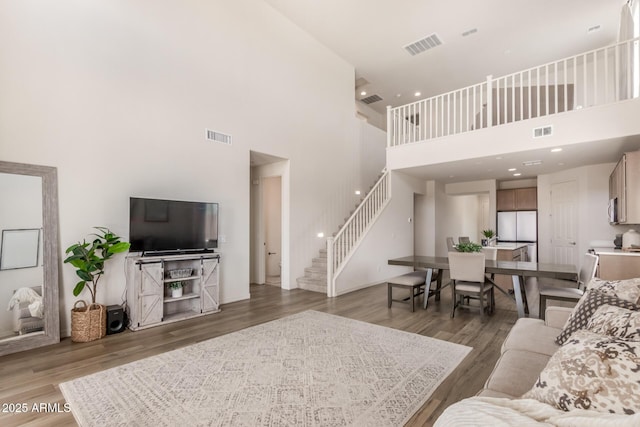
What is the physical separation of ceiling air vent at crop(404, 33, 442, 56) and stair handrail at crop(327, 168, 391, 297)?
3051mm

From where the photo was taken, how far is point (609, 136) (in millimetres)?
4625

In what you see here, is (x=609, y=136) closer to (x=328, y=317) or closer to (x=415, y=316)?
(x=415, y=316)

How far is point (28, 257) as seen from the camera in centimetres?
326

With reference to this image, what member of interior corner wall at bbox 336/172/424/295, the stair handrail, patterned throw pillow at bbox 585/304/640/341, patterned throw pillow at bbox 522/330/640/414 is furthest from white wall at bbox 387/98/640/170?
patterned throw pillow at bbox 522/330/640/414

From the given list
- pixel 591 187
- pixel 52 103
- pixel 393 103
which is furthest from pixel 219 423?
pixel 393 103

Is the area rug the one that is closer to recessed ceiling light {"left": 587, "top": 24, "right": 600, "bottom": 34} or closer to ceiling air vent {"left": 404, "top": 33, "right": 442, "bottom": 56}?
ceiling air vent {"left": 404, "top": 33, "right": 442, "bottom": 56}

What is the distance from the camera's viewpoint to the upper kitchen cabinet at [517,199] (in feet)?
29.0

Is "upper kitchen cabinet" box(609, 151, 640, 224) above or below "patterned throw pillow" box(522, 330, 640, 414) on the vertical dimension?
above

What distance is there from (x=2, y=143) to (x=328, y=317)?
425 centimetres

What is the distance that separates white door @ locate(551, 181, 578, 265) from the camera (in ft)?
23.7

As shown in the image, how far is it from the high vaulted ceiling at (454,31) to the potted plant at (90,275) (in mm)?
5293

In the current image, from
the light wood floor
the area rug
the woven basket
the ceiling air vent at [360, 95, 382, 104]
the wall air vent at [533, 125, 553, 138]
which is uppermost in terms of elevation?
the ceiling air vent at [360, 95, 382, 104]

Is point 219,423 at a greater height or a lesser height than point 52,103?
lesser

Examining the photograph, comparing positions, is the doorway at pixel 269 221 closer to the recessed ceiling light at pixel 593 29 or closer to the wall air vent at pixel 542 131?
the wall air vent at pixel 542 131
